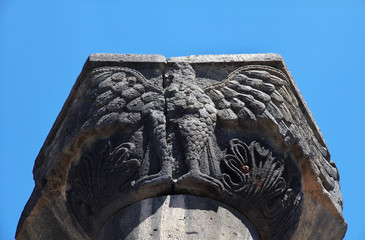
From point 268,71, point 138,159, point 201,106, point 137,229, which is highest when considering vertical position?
point 268,71

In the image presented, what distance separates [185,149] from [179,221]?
1.77 feet

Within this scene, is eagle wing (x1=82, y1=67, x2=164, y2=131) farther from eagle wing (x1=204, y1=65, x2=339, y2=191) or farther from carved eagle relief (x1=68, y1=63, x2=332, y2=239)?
eagle wing (x1=204, y1=65, x2=339, y2=191)

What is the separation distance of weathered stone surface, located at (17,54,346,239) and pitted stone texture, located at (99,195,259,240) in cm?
6

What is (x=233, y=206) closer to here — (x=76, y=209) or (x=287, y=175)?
(x=287, y=175)

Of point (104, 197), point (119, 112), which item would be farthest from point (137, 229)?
point (119, 112)

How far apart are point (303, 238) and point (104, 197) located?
156 centimetres

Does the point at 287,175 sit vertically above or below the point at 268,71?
below

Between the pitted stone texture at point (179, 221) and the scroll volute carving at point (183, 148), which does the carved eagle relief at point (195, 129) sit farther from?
the pitted stone texture at point (179, 221)

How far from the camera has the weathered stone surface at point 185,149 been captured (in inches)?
284

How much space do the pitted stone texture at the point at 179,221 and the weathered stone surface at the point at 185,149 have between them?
0.06 m

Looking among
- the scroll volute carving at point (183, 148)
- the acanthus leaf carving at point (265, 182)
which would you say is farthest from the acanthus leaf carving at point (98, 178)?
the acanthus leaf carving at point (265, 182)

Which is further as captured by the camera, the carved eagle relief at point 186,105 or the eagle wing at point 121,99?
the eagle wing at point 121,99

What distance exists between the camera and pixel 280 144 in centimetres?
747

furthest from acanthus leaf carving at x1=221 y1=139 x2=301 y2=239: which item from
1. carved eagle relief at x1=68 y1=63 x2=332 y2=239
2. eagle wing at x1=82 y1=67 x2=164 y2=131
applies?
eagle wing at x1=82 y1=67 x2=164 y2=131
